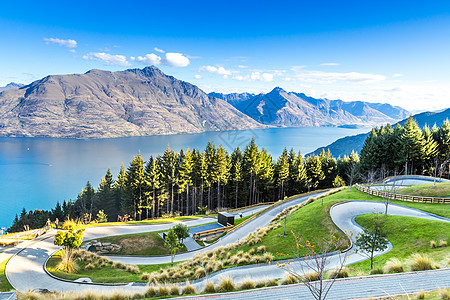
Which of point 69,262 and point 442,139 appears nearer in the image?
point 69,262

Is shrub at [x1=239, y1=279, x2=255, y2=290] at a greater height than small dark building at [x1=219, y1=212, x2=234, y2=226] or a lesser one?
greater

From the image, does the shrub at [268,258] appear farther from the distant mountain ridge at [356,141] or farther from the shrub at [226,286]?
the distant mountain ridge at [356,141]

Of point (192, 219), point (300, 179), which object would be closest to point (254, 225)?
point (192, 219)

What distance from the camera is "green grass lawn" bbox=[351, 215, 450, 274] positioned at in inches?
463

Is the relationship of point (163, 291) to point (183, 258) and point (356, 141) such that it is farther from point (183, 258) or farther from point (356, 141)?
point (356, 141)

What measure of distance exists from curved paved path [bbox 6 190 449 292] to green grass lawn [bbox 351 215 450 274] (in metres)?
1.59

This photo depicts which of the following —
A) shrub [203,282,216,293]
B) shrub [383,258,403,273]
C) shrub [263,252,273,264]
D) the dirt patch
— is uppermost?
shrub [383,258,403,273]

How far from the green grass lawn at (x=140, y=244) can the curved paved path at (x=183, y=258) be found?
4.09 feet

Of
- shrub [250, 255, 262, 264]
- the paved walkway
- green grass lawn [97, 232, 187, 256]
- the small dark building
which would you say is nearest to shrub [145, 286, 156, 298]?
the paved walkway

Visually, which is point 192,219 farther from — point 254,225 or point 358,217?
point 358,217

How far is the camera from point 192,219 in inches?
1264

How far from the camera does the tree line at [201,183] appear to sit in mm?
40406

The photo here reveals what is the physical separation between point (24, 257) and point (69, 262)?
150 inches

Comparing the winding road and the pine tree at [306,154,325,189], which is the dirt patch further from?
the pine tree at [306,154,325,189]
